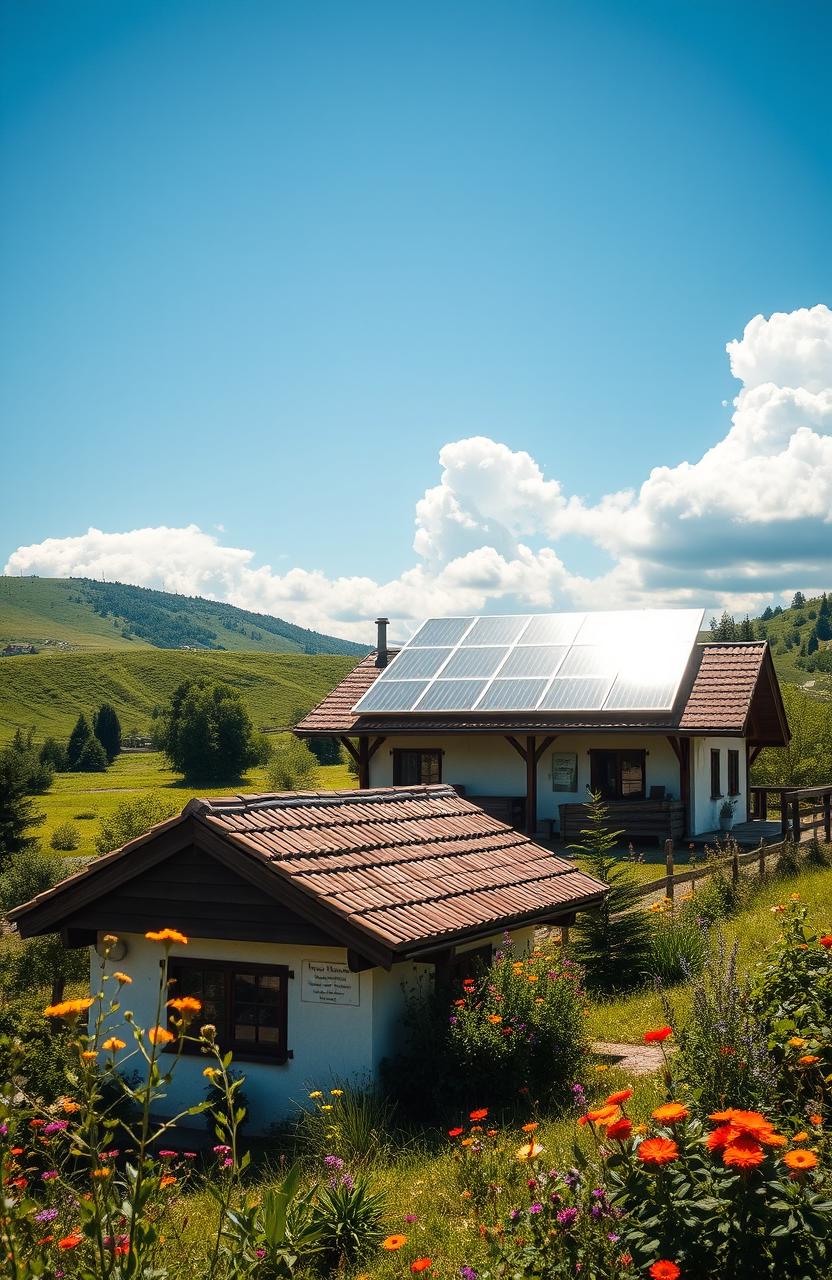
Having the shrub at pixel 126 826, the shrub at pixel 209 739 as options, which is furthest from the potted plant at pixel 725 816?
the shrub at pixel 209 739

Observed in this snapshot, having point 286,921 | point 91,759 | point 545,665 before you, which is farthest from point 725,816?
point 91,759

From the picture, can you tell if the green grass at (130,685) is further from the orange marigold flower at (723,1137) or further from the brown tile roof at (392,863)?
the orange marigold flower at (723,1137)

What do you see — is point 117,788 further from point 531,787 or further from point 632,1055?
point 632,1055

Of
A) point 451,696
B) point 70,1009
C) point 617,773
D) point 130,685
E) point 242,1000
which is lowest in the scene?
point 242,1000

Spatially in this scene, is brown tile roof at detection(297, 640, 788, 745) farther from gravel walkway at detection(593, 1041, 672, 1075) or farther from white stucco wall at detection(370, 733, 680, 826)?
gravel walkway at detection(593, 1041, 672, 1075)

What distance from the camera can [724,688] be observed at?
26.7 meters

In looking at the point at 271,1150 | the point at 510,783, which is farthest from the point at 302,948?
the point at 510,783

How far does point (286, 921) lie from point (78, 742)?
114m

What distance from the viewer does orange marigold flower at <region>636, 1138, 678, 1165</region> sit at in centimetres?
429

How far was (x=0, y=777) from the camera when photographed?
40.9 metres

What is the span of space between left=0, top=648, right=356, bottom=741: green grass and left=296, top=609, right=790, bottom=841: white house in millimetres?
119099

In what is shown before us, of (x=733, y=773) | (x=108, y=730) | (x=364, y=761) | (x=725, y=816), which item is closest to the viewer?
(x=725, y=816)

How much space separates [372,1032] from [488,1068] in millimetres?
1123

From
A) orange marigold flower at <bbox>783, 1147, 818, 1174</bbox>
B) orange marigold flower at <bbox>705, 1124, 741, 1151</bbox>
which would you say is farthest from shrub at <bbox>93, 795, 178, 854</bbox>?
orange marigold flower at <bbox>783, 1147, 818, 1174</bbox>
